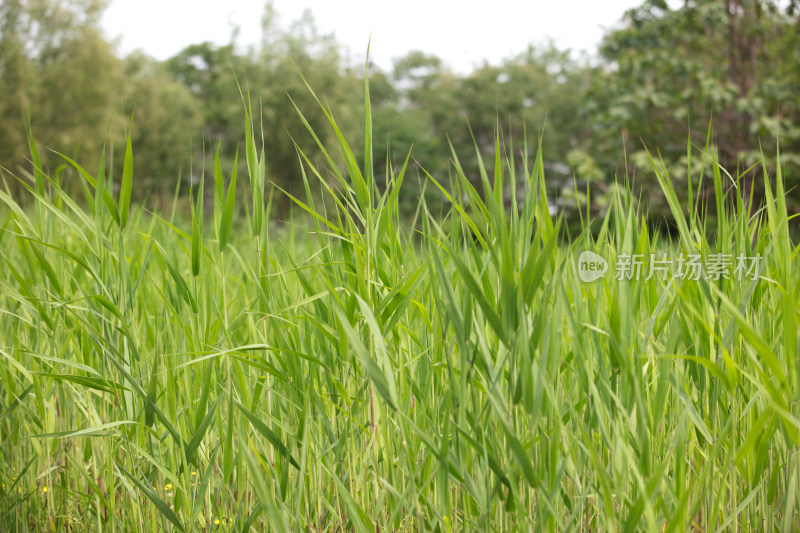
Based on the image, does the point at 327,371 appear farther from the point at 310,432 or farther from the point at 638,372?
the point at 638,372

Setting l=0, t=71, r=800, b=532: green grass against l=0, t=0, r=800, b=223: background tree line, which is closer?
l=0, t=71, r=800, b=532: green grass

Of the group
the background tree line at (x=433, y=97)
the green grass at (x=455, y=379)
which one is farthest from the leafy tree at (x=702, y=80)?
the green grass at (x=455, y=379)

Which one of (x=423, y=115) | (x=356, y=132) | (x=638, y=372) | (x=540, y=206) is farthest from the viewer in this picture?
(x=423, y=115)

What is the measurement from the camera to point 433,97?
2877cm

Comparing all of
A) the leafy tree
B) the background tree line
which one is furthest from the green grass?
the leafy tree

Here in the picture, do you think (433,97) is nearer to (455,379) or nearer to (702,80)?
(702,80)

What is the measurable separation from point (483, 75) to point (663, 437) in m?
26.8

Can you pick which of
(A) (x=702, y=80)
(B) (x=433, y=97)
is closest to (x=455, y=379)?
(A) (x=702, y=80)

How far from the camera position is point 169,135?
72.1ft

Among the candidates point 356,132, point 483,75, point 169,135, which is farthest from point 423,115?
point 169,135

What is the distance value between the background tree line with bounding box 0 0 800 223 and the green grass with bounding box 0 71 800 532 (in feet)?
0.54

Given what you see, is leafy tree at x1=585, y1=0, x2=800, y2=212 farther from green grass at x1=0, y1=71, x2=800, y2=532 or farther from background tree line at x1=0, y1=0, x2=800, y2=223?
green grass at x1=0, y1=71, x2=800, y2=532

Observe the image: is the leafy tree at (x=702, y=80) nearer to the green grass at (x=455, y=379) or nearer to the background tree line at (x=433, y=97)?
the background tree line at (x=433, y=97)

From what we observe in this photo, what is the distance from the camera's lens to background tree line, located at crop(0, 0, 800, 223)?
7137mm
